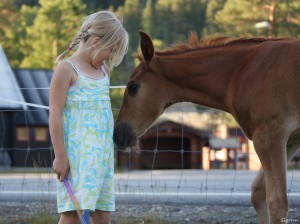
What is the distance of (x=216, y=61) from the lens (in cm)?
642

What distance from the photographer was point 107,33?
16.9 feet

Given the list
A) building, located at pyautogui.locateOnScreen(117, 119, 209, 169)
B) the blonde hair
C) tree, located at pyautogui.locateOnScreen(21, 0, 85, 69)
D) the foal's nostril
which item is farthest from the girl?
tree, located at pyautogui.locateOnScreen(21, 0, 85, 69)

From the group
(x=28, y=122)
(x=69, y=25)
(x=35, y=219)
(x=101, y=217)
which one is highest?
(x=69, y=25)

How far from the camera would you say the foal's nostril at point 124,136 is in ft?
20.1

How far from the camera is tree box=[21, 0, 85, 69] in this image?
45.1 metres

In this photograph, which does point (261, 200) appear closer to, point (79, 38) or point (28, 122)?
point (79, 38)

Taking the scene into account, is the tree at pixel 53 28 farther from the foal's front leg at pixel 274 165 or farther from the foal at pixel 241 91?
the foal's front leg at pixel 274 165

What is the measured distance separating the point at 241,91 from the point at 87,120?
145cm

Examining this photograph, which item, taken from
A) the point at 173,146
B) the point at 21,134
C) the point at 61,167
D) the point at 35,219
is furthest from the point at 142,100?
the point at 173,146

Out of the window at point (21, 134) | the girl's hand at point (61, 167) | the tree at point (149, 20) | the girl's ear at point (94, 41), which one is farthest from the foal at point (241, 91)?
the tree at point (149, 20)

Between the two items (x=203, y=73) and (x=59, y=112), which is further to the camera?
(x=203, y=73)

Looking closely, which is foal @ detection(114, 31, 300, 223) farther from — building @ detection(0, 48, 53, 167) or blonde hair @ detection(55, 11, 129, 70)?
building @ detection(0, 48, 53, 167)

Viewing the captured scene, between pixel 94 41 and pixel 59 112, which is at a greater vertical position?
pixel 94 41

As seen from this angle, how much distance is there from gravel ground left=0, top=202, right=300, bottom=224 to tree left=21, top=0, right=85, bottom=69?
34.1 meters
